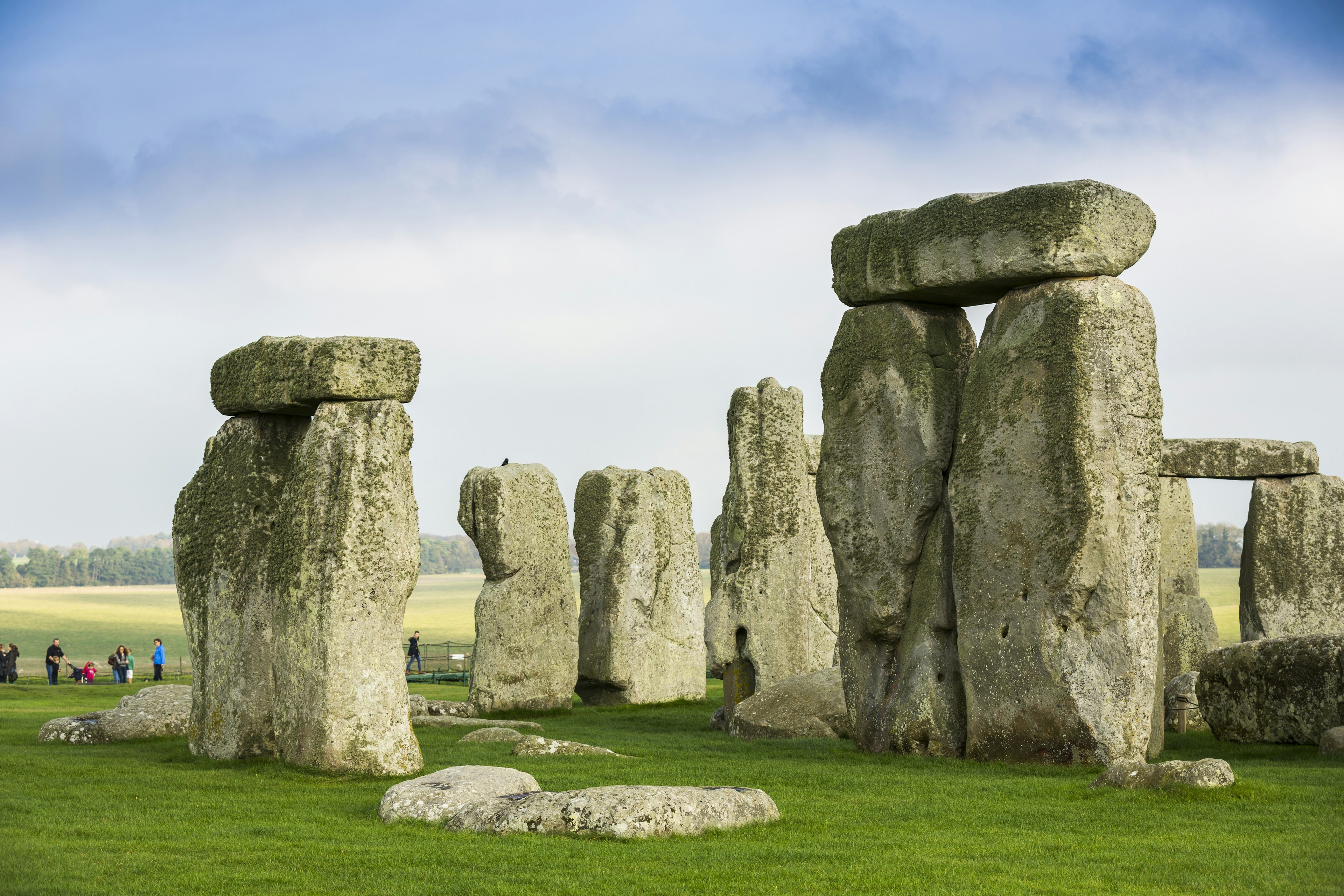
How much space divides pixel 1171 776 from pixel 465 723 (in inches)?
359

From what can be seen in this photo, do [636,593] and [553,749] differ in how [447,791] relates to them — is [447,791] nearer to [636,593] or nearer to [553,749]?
[553,749]

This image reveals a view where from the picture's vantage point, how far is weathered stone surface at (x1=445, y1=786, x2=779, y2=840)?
8.93m

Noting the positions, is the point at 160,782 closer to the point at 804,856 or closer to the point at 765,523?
the point at 804,856

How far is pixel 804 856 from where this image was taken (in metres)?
8.44

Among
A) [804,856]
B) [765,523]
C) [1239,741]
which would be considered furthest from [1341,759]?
[765,523]

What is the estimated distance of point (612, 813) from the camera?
8.92 metres

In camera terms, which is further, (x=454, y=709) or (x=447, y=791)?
(x=454, y=709)

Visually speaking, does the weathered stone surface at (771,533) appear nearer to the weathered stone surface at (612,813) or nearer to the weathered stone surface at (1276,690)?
the weathered stone surface at (1276,690)

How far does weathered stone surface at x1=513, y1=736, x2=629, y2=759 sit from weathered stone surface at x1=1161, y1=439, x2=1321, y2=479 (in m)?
12.5

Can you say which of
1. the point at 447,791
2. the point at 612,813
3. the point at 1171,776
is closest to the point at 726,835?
the point at 612,813

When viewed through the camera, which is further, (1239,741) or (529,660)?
(529,660)

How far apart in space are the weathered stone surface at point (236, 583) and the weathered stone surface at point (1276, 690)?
9.79 m

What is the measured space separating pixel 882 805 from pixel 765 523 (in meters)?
10.2

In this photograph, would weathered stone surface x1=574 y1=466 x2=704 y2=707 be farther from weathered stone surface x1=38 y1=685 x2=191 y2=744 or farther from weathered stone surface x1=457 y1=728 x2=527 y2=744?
weathered stone surface x1=457 y1=728 x2=527 y2=744
